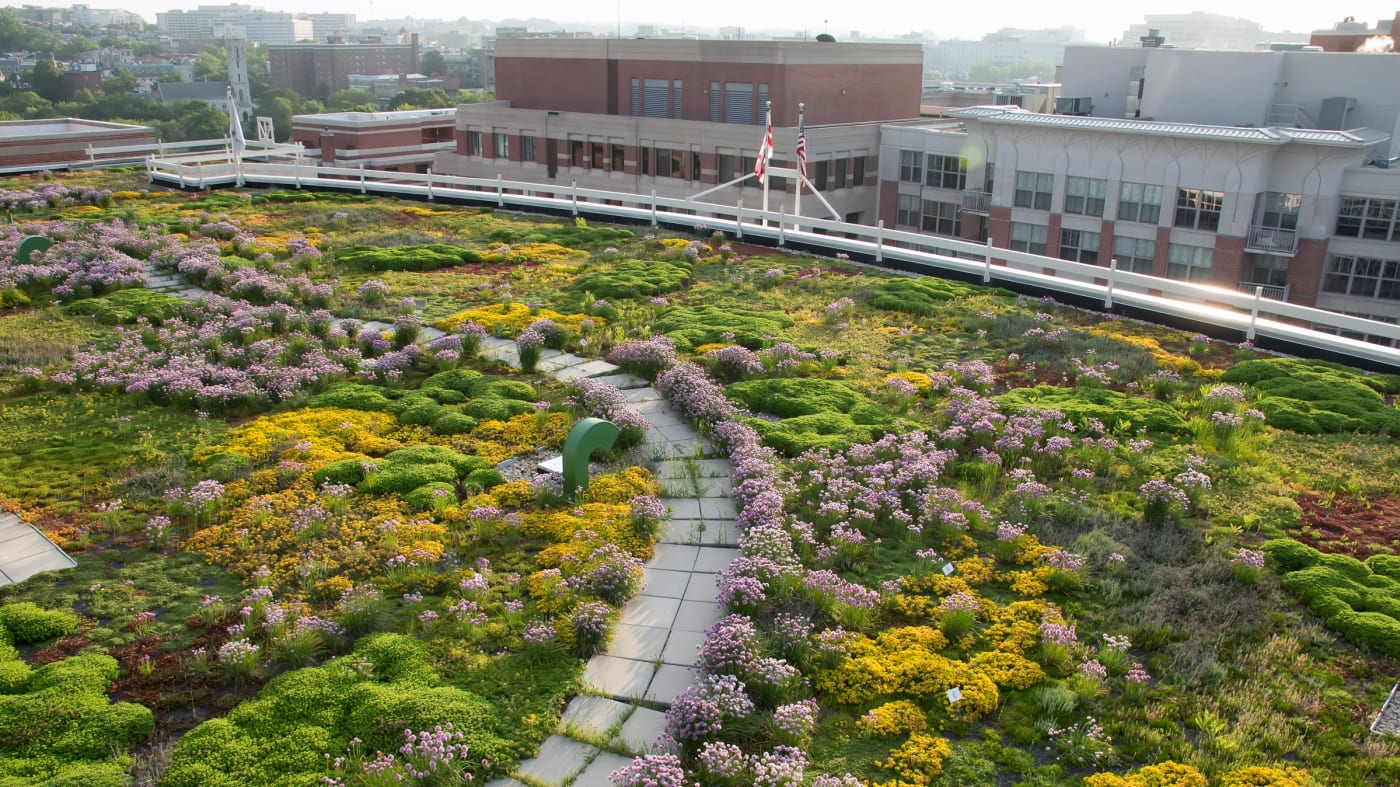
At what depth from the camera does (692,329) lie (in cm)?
1873

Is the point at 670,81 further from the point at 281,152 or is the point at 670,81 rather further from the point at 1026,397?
the point at 1026,397

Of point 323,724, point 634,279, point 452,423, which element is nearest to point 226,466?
point 452,423

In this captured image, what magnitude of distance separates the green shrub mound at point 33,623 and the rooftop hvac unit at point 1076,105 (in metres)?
57.5

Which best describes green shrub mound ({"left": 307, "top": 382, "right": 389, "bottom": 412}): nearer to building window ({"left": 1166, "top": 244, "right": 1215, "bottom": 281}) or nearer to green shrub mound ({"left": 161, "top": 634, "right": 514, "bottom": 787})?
green shrub mound ({"left": 161, "top": 634, "right": 514, "bottom": 787})

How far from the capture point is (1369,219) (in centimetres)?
4175

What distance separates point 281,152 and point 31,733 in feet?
148

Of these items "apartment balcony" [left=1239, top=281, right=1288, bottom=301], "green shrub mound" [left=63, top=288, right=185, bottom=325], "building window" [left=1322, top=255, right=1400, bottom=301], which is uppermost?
"green shrub mound" [left=63, top=288, right=185, bottom=325]

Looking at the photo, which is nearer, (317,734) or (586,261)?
(317,734)

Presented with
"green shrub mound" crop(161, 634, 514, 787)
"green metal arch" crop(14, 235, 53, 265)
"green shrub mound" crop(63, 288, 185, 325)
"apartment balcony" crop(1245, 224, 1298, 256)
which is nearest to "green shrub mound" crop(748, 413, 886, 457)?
"green shrub mound" crop(161, 634, 514, 787)

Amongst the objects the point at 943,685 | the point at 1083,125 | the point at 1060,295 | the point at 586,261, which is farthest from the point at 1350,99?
the point at 943,685

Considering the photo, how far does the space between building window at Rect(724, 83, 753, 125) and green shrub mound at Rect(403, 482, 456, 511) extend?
5019cm

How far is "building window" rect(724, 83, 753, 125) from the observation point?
2315 inches

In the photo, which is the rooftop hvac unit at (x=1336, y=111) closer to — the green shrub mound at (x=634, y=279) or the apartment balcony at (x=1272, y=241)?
the apartment balcony at (x=1272, y=241)

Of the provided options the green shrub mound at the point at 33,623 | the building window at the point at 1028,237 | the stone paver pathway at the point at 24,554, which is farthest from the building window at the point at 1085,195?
the green shrub mound at the point at 33,623
